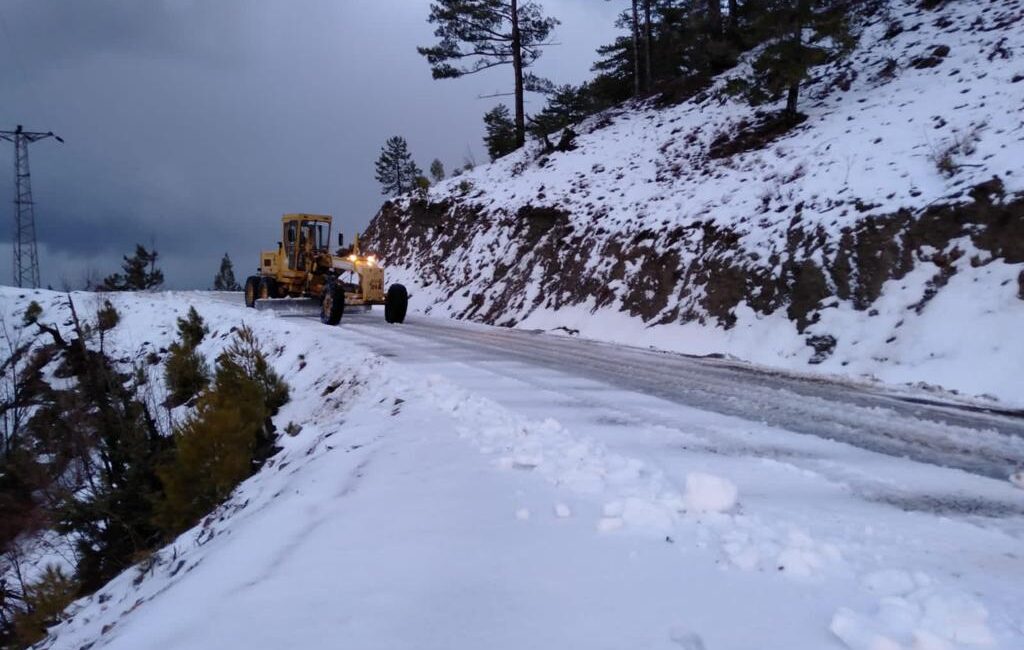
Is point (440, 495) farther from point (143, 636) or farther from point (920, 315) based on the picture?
point (920, 315)

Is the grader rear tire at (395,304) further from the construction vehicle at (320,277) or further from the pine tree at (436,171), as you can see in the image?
the pine tree at (436,171)

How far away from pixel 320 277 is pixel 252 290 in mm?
4250

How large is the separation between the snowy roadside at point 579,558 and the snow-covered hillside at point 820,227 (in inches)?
221

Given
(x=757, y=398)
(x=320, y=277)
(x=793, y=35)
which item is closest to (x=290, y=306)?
(x=320, y=277)

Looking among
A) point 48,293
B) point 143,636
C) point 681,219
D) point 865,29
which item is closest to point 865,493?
point 143,636

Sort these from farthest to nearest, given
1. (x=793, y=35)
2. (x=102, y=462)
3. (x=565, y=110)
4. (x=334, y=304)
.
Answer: (x=565, y=110), (x=793, y=35), (x=334, y=304), (x=102, y=462)

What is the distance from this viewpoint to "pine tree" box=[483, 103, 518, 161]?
35000 mm

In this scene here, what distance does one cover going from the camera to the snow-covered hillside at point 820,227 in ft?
29.9

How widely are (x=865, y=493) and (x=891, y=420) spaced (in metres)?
2.47

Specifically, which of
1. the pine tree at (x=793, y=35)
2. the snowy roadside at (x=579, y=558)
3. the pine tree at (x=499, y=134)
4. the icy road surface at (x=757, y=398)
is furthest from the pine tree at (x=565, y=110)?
the snowy roadside at (x=579, y=558)

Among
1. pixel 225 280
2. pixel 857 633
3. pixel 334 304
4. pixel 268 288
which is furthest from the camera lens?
pixel 225 280

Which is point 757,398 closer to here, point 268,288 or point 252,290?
point 268,288

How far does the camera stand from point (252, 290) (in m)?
20.7

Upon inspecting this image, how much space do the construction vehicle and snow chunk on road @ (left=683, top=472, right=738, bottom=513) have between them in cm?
1258
